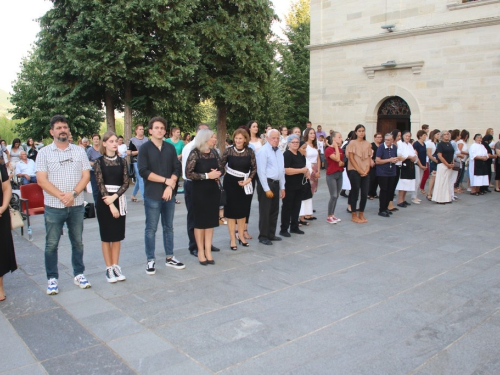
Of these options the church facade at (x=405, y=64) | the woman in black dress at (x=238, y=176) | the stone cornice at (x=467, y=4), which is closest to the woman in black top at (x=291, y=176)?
the woman in black dress at (x=238, y=176)

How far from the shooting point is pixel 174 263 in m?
5.79

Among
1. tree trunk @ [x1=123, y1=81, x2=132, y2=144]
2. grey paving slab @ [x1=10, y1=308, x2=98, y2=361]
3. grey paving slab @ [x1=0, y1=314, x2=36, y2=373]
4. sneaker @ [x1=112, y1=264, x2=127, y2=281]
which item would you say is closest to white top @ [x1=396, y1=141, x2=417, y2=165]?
sneaker @ [x1=112, y1=264, x2=127, y2=281]

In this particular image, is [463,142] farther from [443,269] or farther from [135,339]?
[135,339]

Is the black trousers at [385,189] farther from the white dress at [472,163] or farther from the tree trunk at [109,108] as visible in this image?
the tree trunk at [109,108]

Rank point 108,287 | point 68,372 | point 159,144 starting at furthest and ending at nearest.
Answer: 1. point 159,144
2. point 108,287
3. point 68,372

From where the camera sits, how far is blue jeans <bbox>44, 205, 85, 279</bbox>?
479 cm

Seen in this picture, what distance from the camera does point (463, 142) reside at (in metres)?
12.7

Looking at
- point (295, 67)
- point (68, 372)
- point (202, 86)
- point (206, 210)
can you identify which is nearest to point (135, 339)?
point (68, 372)

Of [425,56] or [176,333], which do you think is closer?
[176,333]

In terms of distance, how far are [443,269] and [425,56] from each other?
12.9 meters

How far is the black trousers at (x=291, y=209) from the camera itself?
7.59 m

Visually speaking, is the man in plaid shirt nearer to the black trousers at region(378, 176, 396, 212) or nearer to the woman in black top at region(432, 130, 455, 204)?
the black trousers at region(378, 176, 396, 212)

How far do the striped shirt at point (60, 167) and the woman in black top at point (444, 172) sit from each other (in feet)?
29.2

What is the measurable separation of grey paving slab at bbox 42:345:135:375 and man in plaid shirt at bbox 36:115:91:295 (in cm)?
151
